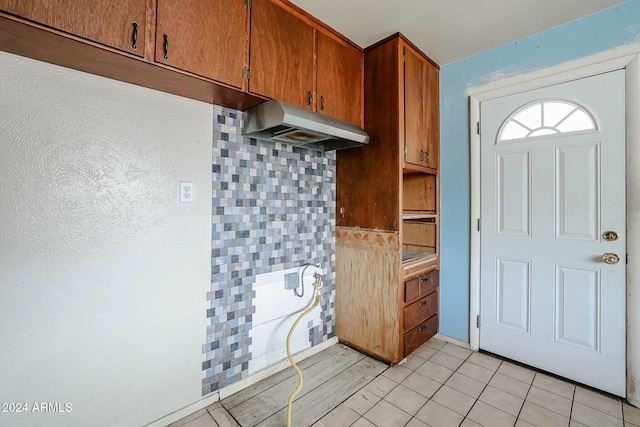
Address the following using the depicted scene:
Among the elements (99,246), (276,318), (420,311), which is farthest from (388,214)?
(99,246)

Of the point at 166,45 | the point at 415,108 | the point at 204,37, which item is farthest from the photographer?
the point at 415,108

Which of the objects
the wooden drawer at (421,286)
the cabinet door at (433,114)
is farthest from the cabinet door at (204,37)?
the wooden drawer at (421,286)

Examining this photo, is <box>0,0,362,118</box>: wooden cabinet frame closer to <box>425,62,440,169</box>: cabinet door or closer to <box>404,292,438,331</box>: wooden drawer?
<box>425,62,440,169</box>: cabinet door

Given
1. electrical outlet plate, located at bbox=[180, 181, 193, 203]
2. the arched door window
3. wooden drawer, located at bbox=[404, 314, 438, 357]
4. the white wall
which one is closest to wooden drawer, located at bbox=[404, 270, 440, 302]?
wooden drawer, located at bbox=[404, 314, 438, 357]

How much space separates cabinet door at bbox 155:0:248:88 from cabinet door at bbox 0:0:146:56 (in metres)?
0.08

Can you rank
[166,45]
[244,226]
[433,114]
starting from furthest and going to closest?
[433,114], [244,226], [166,45]

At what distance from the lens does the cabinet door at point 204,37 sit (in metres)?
1.22

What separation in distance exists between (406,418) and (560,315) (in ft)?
4.12

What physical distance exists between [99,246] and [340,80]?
1.75m

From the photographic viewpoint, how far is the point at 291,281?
203 cm

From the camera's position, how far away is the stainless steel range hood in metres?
1.51

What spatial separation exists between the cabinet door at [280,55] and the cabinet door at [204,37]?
0.08 m

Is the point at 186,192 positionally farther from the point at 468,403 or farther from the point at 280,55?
the point at 468,403

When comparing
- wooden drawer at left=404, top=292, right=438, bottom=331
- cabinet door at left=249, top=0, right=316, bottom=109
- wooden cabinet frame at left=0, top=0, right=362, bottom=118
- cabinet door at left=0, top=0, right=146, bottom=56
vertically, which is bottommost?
wooden drawer at left=404, top=292, right=438, bottom=331
